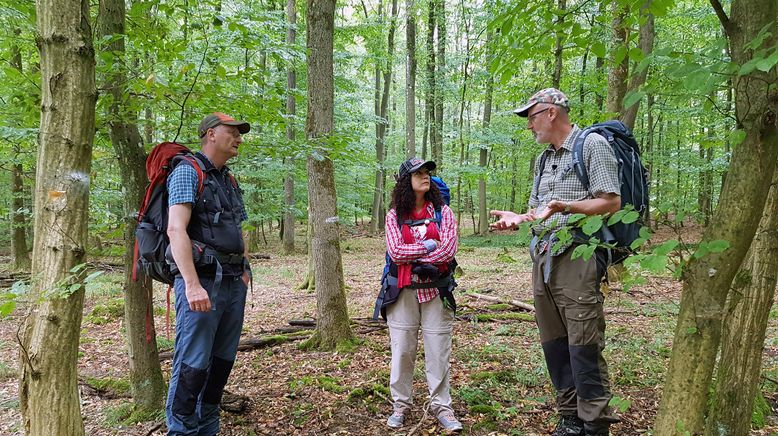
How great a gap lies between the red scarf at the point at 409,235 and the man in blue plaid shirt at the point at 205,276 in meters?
1.16

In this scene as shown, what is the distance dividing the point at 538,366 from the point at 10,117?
5842mm

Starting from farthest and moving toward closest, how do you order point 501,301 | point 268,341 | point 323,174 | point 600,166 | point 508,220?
point 501,301
point 268,341
point 323,174
point 600,166
point 508,220

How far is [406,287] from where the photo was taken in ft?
10.9

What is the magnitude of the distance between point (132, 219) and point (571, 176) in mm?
3267

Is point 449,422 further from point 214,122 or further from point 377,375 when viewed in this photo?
point 214,122

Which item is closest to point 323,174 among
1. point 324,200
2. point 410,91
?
point 324,200

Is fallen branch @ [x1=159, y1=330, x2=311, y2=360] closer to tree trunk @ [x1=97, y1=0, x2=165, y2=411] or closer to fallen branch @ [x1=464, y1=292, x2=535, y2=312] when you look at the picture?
tree trunk @ [x1=97, y1=0, x2=165, y2=411]

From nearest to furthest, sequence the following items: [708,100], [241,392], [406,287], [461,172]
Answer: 1. [708,100]
2. [406,287]
3. [241,392]
4. [461,172]

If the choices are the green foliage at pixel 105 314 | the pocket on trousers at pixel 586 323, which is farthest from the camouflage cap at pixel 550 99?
the green foliage at pixel 105 314

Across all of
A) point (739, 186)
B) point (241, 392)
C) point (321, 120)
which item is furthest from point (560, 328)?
point (321, 120)

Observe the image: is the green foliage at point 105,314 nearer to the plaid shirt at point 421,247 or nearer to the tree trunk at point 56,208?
the tree trunk at point 56,208

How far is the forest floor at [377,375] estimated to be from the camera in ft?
10.8

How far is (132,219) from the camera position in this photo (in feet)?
10.8

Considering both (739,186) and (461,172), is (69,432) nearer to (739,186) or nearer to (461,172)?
(739,186)
